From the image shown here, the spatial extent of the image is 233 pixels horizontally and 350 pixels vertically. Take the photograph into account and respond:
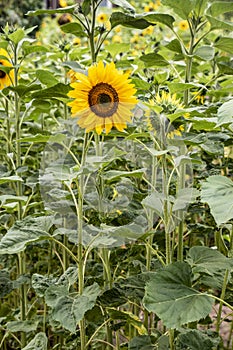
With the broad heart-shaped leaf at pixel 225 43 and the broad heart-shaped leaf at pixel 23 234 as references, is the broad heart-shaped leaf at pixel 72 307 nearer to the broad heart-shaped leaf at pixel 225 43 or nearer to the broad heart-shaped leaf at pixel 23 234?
the broad heart-shaped leaf at pixel 23 234

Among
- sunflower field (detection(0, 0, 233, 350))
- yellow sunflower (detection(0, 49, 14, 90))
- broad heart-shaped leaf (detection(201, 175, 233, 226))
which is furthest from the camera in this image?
yellow sunflower (detection(0, 49, 14, 90))

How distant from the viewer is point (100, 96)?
0.83m

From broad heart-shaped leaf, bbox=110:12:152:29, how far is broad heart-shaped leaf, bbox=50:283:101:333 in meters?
0.46

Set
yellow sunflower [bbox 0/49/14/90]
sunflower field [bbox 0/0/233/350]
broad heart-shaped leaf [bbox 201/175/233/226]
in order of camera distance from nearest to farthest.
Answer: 1. broad heart-shaped leaf [bbox 201/175/233/226]
2. sunflower field [bbox 0/0/233/350]
3. yellow sunflower [bbox 0/49/14/90]

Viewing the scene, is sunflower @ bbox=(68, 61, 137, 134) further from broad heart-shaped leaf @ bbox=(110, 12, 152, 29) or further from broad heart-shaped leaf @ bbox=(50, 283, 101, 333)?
broad heart-shaped leaf @ bbox=(50, 283, 101, 333)

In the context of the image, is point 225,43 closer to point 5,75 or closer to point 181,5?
point 181,5

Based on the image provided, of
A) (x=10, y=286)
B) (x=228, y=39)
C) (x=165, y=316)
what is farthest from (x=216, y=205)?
(x=10, y=286)

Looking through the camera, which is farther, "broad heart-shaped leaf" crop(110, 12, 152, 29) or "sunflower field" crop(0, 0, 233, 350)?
"broad heart-shaped leaf" crop(110, 12, 152, 29)

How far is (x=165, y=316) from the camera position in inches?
29.0

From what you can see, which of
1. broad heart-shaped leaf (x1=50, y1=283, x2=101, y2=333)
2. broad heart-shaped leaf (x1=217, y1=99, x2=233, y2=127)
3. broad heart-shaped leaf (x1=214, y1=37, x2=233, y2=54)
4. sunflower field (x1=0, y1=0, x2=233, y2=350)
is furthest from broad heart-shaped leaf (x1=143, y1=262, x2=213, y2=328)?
broad heart-shaped leaf (x1=214, y1=37, x2=233, y2=54)

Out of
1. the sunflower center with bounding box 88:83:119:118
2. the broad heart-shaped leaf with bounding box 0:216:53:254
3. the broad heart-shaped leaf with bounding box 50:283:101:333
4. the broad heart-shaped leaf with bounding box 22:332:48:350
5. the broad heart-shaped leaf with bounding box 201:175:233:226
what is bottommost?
the broad heart-shaped leaf with bounding box 22:332:48:350

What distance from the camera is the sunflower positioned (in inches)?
32.2

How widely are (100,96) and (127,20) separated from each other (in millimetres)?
205

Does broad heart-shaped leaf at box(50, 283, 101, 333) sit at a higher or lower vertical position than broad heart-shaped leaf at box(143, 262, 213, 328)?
lower
